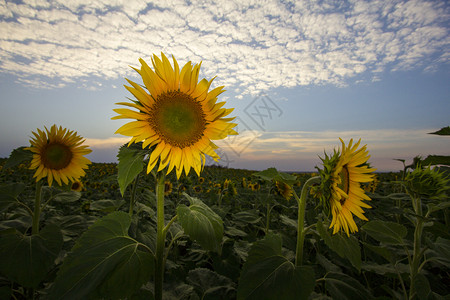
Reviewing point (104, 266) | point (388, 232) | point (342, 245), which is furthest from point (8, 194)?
point (388, 232)

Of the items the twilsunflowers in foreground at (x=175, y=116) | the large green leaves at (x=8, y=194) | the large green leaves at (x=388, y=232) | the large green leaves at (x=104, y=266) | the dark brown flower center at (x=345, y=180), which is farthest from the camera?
the large green leaves at (x=8, y=194)

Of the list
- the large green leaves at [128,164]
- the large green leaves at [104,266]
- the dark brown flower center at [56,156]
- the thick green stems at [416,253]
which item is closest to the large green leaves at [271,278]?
the large green leaves at [104,266]

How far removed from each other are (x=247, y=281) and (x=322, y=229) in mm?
649

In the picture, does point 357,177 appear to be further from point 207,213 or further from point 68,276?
point 68,276

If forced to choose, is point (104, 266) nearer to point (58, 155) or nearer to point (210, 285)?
point (210, 285)

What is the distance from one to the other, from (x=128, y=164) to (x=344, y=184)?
162 centimetres

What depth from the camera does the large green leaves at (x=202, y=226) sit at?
4.56 ft

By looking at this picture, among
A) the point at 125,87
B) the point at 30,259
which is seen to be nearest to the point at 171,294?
the point at 30,259

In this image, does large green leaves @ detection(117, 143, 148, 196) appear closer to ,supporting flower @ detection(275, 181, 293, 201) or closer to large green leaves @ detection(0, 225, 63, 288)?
large green leaves @ detection(0, 225, 63, 288)

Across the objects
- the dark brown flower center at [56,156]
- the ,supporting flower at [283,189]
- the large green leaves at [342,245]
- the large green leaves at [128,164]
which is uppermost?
the dark brown flower center at [56,156]

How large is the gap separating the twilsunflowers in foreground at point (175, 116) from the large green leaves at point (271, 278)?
2.33ft

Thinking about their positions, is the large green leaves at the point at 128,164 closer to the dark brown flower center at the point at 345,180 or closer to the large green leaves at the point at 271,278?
the large green leaves at the point at 271,278

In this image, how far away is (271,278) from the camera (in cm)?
Result: 149

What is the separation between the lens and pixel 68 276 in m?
1.25
